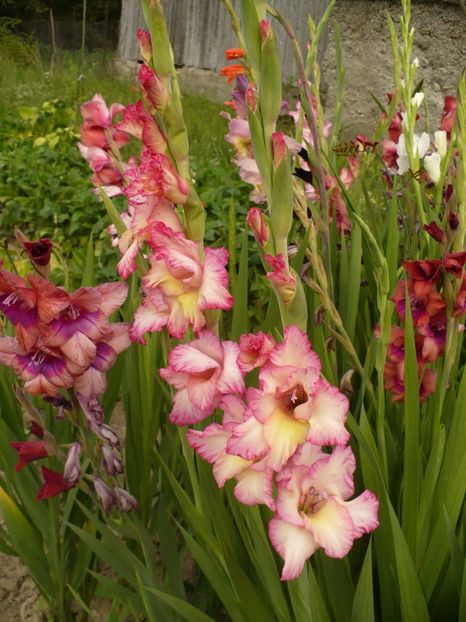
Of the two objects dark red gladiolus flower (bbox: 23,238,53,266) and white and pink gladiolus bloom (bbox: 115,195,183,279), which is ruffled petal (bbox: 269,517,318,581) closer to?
white and pink gladiolus bloom (bbox: 115,195,183,279)

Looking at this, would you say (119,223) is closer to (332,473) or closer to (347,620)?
(332,473)

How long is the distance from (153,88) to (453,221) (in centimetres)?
43

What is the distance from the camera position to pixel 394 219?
125 cm

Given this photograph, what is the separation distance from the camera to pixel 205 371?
2.13ft

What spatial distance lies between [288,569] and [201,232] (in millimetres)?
328

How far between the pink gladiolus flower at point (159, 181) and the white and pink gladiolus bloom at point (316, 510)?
266mm

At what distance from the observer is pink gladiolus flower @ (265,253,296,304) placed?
58cm

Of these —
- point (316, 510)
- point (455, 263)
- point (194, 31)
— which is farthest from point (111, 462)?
point (194, 31)

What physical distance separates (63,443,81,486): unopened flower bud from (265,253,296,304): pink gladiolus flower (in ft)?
1.58

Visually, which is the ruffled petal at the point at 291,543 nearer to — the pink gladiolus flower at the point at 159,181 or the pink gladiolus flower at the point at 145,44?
the pink gladiolus flower at the point at 159,181

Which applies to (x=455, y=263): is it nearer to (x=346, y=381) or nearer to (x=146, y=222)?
Answer: (x=346, y=381)

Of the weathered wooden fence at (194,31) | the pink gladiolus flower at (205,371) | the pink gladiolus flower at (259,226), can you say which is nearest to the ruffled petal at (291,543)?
the pink gladiolus flower at (205,371)

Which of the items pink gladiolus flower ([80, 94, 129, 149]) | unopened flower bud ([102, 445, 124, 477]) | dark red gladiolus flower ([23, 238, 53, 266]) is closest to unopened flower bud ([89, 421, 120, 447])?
unopened flower bud ([102, 445, 124, 477])

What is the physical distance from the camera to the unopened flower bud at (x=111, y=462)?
965 mm
